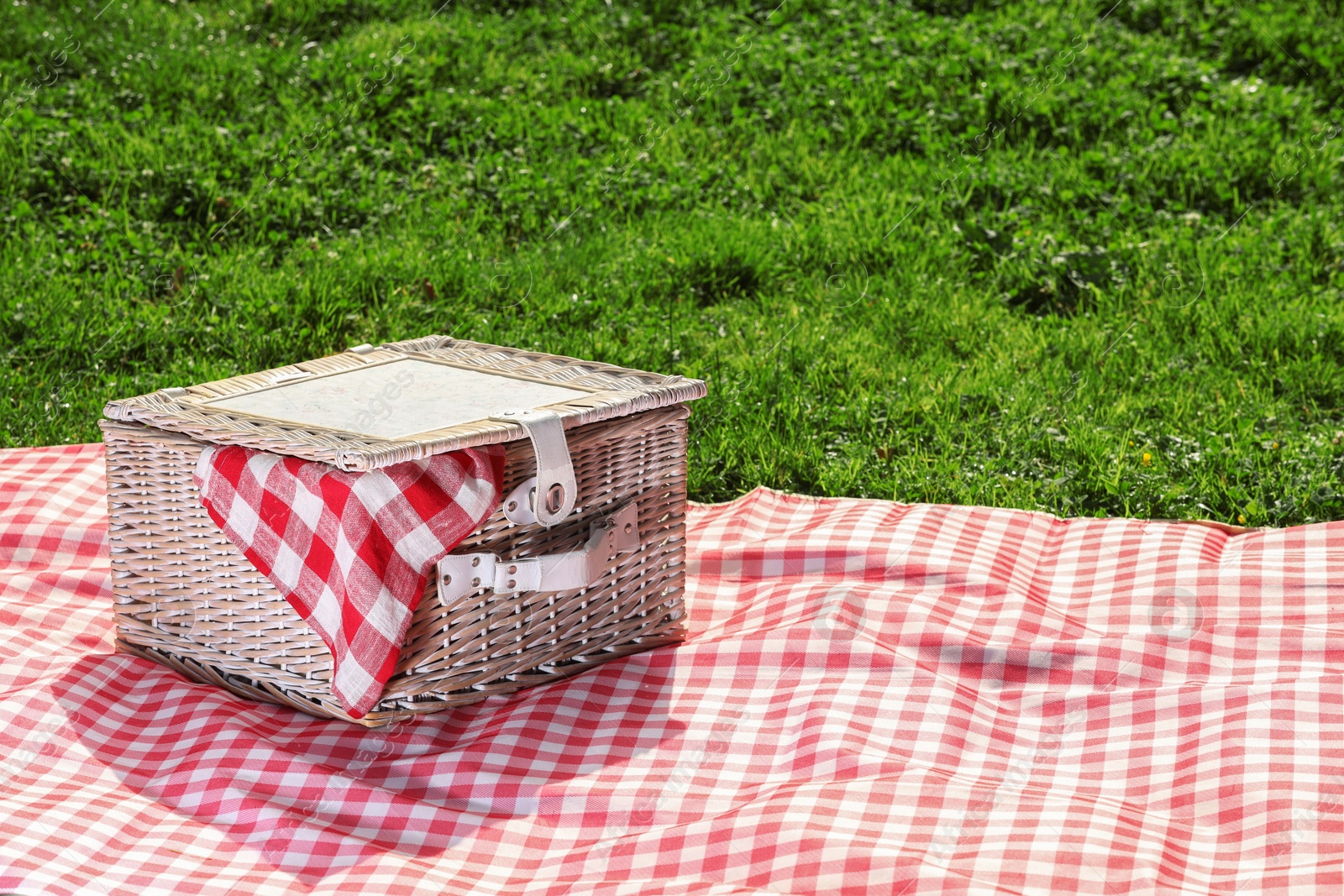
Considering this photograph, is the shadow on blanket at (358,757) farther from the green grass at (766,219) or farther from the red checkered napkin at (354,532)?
the green grass at (766,219)

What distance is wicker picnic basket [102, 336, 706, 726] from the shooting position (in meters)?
2.26

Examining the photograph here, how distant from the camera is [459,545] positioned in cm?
223

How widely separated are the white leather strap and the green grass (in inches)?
53.7

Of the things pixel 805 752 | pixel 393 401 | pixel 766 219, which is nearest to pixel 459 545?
pixel 393 401

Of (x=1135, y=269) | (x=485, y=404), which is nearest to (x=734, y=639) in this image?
(x=485, y=404)

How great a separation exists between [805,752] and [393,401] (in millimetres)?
992

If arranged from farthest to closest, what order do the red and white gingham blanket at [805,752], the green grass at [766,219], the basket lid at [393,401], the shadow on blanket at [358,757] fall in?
the green grass at [766,219] → the basket lid at [393,401] → the shadow on blanket at [358,757] → the red and white gingham blanket at [805,752]

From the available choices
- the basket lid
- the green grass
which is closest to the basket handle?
the basket lid

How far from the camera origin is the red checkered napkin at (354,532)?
2.14 metres

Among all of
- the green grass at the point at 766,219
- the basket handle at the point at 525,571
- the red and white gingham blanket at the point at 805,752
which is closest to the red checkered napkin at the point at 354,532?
the basket handle at the point at 525,571

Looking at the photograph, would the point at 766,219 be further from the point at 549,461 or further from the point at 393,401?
the point at 549,461

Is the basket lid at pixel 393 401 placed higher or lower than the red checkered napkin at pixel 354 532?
higher

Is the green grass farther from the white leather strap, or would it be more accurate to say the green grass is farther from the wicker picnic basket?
the white leather strap

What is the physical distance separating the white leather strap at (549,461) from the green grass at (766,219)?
1364 mm
